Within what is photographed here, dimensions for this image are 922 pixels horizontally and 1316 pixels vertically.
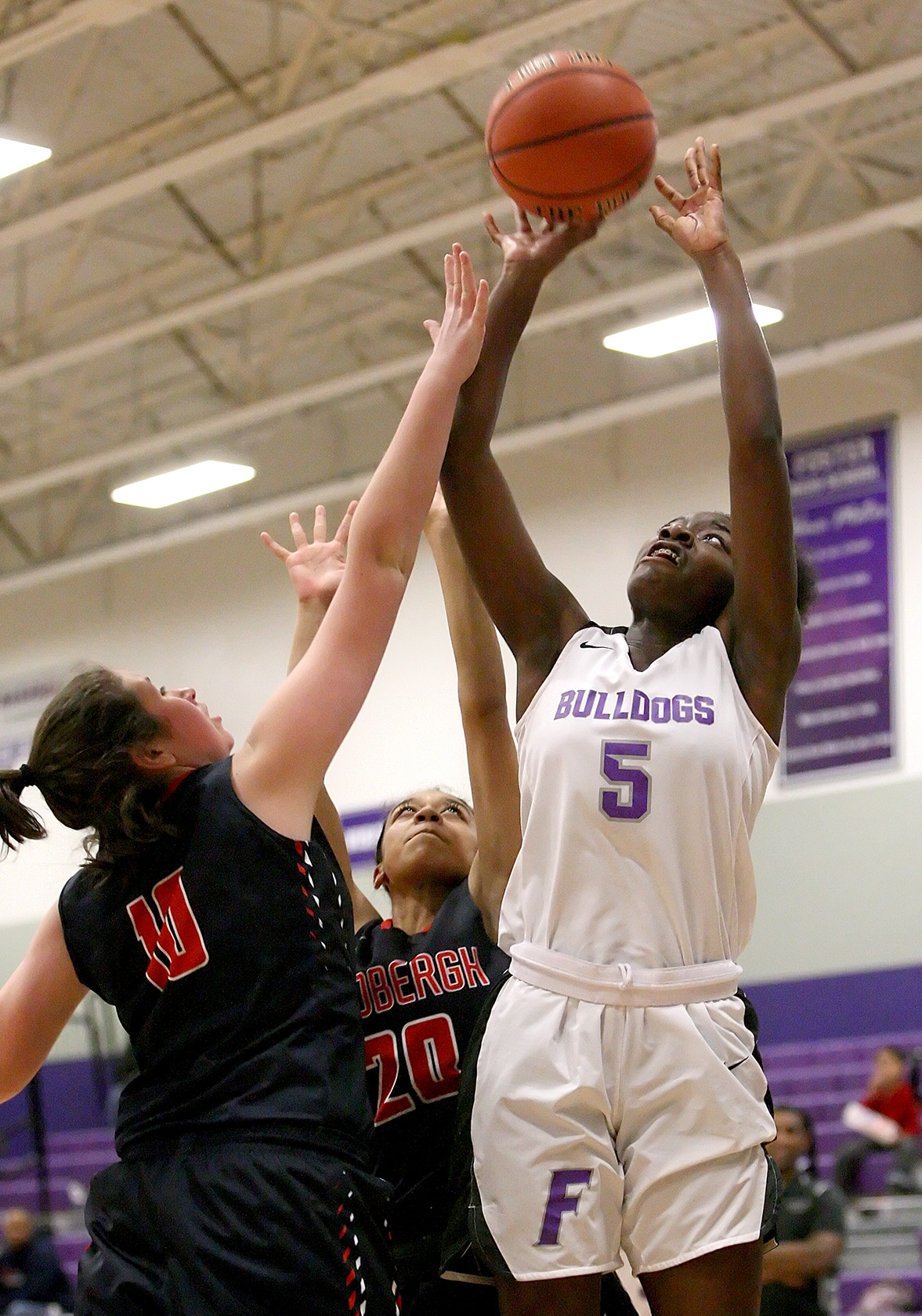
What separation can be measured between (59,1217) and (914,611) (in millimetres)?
8335

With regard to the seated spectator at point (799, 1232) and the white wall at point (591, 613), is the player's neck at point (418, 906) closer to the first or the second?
the seated spectator at point (799, 1232)

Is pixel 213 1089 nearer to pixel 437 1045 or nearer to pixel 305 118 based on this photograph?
pixel 437 1045

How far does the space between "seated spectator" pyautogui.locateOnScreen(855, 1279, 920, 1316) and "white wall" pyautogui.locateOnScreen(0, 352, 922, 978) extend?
1980 millimetres

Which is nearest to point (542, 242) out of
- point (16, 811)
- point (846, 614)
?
point (16, 811)

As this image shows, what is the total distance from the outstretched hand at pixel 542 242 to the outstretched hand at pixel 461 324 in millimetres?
285

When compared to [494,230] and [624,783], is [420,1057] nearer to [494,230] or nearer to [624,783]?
[624,783]

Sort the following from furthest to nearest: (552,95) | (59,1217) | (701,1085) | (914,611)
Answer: (59,1217)
(914,611)
(552,95)
(701,1085)

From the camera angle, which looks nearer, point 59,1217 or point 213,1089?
point 213,1089

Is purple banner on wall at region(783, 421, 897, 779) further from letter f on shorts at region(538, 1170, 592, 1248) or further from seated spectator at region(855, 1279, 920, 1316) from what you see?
letter f on shorts at region(538, 1170, 592, 1248)

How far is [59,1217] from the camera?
568 inches

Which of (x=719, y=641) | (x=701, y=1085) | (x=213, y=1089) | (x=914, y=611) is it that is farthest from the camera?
(x=914, y=611)

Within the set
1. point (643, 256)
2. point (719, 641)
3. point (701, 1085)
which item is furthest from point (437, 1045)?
point (643, 256)

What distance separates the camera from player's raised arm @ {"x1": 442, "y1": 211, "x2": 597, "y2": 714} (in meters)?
3.11

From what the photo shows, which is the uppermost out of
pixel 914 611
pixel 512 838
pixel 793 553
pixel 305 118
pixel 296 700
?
pixel 305 118
